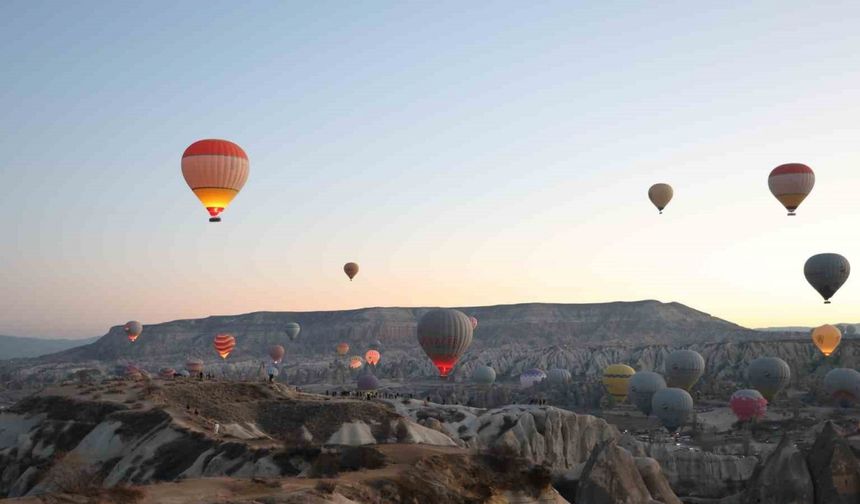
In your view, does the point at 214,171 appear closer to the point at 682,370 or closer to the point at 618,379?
the point at 682,370

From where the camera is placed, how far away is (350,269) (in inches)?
4924

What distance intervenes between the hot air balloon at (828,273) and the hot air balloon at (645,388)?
73.3 feet

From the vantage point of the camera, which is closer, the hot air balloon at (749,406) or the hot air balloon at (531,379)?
the hot air balloon at (749,406)

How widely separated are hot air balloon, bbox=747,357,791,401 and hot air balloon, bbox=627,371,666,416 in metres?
16.8

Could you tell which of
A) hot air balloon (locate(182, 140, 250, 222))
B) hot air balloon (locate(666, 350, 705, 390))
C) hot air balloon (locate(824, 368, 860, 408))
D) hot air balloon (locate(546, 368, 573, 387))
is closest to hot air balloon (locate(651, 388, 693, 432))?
hot air balloon (locate(666, 350, 705, 390))

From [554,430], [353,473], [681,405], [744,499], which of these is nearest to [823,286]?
[681,405]

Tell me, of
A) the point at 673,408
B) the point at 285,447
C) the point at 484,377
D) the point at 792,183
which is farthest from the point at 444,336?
the point at 484,377

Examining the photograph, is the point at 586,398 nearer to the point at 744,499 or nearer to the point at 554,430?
the point at 554,430

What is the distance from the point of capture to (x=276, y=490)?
2817 cm

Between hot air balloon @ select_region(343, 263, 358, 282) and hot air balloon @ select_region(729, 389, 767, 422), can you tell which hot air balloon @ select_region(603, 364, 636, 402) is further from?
hot air balloon @ select_region(343, 263, 358, 282)

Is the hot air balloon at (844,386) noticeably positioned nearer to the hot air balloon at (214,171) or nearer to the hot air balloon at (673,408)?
the hot air balloon at (673,408)

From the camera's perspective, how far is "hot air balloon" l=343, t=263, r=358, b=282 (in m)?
125

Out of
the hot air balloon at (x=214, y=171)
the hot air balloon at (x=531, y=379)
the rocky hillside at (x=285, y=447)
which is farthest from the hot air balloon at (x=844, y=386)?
the hot air balloon at (x=214, y=171)

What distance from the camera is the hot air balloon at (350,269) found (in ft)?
409
